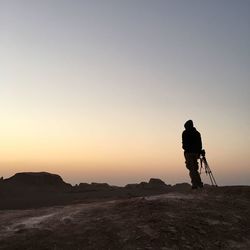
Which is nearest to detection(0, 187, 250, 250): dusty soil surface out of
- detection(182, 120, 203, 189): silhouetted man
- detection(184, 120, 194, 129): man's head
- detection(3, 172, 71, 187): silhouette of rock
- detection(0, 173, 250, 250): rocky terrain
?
detection(0, 173, 250, 250): rocky terrain

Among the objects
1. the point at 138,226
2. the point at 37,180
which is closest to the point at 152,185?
the point at 37,180

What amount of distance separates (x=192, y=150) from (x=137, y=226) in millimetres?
7277

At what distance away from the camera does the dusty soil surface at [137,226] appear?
378 inches

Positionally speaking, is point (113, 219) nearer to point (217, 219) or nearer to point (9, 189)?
point (217, 219)

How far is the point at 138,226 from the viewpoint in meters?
10.4

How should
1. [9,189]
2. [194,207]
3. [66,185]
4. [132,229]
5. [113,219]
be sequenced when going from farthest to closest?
[66,185]
[9,189]
[194,207]
[113,219]
[132,229]

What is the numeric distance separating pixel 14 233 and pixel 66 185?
3926 cm

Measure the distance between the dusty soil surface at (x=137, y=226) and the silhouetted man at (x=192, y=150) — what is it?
3626mm

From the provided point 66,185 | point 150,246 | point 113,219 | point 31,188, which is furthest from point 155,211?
point 66,185

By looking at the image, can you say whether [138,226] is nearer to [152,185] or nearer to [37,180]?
[152,185]

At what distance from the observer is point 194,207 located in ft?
40.2

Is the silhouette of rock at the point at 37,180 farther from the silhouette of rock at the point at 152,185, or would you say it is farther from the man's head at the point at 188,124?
the man's head at the point at 188,124

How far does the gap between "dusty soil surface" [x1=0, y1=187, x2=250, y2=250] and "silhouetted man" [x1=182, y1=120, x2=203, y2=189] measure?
363 centimetres

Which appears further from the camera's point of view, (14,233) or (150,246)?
(14,233)
